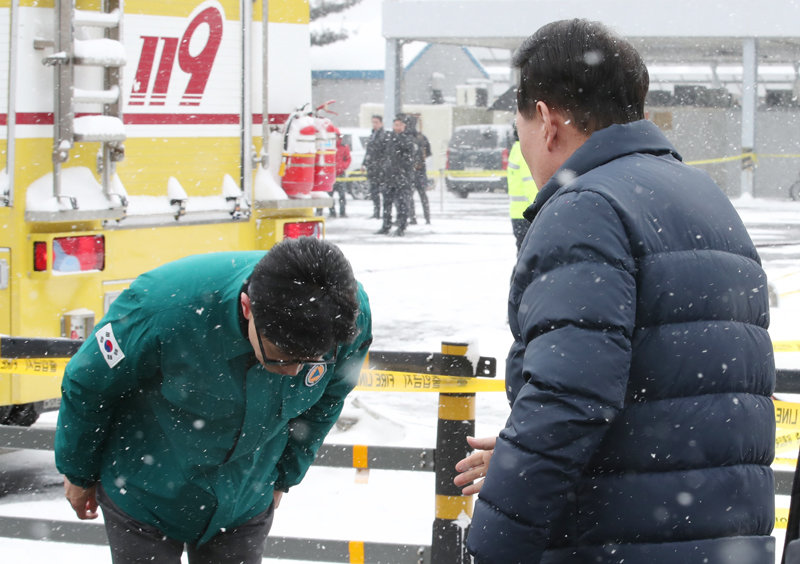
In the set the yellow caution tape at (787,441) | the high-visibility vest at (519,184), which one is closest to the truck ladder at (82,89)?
the yellow caution tape at (787,441)

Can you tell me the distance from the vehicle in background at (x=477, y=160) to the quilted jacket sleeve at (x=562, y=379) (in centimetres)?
2644

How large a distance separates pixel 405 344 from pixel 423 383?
16.7 ft

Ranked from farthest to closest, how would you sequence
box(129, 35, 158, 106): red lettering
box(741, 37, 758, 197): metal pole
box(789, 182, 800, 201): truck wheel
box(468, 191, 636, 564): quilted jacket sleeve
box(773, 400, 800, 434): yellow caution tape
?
box(789, 182, 800, 201): truck wheel → box(741, 37, 758, 197): metal pole → box(129, 35, 158, 106): red lettering → box(773, 400, 800, 434): yellow caution tape → box(468, 191, 636, 564): quilted jacket sleeve

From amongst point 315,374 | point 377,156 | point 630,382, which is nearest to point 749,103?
Result: point 377,156

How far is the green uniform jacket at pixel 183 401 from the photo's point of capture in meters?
2.62

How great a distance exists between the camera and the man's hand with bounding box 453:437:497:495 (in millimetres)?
2248

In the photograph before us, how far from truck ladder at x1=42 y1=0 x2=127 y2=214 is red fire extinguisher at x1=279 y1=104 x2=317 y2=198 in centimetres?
126

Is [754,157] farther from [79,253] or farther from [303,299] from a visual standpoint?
[303,299]

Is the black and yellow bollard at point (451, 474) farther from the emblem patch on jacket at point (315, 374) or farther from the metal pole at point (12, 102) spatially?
the metal pole at point (12, 102)

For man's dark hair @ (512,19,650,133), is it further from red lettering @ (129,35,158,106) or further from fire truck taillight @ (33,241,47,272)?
red lettering @ (129,35,158,106)

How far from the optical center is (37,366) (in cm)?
482

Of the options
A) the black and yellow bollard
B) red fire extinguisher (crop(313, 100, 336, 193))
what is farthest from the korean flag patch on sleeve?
red fire extinguisher (crop(313, 100, 336, 193))

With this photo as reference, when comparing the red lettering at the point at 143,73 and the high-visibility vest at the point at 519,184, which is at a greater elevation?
the red lettering at the point at 143,73

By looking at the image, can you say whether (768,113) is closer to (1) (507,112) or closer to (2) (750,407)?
(1) (507,112)
